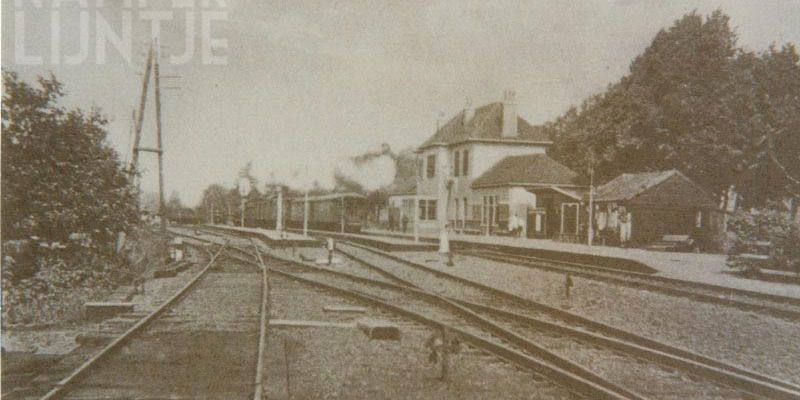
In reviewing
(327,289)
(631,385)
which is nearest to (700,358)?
(631,385)

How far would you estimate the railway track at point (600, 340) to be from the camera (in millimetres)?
6504

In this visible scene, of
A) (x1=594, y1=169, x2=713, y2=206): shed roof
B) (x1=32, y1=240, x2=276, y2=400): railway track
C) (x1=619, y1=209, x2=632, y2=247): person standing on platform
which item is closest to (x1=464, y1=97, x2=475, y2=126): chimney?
(x1=594, y1=169, x2=713, y2=206): shed roof

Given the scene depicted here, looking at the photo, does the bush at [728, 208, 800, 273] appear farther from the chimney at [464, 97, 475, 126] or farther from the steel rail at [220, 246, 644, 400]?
the chimney at [464, 97, 475, 126]

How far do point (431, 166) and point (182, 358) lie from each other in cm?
3534

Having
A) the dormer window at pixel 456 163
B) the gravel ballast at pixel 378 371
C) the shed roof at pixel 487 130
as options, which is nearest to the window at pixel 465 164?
the dormer window at pixel 456 163

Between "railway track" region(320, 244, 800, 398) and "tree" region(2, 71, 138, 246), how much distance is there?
6.32 m

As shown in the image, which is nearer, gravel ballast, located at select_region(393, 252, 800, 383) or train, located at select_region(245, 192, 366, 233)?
gravel ballast, located at select_region(393, 252, 800, 383)

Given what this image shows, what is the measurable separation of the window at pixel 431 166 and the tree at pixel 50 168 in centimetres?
2934

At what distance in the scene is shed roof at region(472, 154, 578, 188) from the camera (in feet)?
117

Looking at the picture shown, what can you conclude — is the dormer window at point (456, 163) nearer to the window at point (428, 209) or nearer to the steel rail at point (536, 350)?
the window at point (428, 209)

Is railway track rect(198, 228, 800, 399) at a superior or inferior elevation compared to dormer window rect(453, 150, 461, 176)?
inferior

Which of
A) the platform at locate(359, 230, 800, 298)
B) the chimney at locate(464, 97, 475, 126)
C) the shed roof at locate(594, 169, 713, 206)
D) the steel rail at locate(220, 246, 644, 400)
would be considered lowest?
the steel rail at locate(220, 246, 644, 400)

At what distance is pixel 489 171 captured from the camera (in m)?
39.3

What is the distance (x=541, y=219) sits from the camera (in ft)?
111
